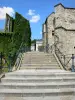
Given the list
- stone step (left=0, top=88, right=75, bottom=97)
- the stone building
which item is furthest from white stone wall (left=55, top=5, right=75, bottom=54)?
stone step (left=0, top=88, right=75, bottom=97)

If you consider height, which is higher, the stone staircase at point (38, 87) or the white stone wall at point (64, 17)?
the white stone wall at point (64, 17)

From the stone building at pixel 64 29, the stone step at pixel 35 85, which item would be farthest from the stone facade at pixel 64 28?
the stone step at pixel 35 85

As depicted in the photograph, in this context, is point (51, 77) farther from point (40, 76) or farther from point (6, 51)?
point (6, 51)

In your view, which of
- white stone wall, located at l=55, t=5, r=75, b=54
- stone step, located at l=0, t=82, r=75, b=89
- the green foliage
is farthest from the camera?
white stone wall, located at l=55, t=5, r=75, b=54

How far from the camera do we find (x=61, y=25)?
23.6 metres

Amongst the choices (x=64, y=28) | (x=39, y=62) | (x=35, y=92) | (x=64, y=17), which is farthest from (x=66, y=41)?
(x=35, y=92)

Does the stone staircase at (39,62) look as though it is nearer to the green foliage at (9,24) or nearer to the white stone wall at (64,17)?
the green foliage at (9,24)

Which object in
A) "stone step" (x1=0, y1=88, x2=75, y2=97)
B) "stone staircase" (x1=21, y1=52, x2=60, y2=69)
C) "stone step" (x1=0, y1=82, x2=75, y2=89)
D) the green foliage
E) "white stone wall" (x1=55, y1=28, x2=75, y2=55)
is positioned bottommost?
"stone step" (x1=0, y1=88, x2=75, y2=97)

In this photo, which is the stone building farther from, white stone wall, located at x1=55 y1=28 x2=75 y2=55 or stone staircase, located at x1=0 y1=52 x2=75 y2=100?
stone staircase, located at x1=0 y1=52 x2=75 y2=100

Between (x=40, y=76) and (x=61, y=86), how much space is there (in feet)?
5.16

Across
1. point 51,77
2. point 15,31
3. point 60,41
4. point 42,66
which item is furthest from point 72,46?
point 51,77

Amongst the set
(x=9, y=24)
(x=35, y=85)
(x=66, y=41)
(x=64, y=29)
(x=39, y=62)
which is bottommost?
(x=35, y=85)

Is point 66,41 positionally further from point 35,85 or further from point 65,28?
point 35,85

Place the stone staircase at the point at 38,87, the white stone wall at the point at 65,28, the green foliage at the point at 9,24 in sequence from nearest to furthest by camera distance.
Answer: the stone staircase at the point at 38,87
the green foliage at the point at 9,24
the white stone wall at the point at 65,28
